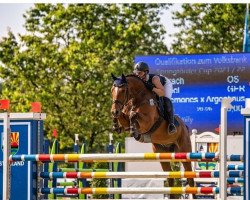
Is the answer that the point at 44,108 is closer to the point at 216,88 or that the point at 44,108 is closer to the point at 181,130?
the point at 216,88

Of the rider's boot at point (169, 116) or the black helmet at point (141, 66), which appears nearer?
the black helmet at point (141, 66)

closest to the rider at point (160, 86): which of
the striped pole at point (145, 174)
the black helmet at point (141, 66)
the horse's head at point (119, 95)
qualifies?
the black helmet at point (141, 66)

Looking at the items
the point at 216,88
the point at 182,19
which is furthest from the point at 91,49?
the point at 216,88

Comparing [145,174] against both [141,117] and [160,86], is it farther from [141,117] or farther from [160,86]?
[160,86]

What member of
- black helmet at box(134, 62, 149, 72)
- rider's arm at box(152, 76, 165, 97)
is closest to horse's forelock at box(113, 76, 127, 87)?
black helmet at box(134, 62, 149, 72)

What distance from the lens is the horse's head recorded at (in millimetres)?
11339

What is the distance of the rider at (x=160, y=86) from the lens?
40.4 ft

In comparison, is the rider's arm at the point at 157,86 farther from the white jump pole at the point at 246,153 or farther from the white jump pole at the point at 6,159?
the white jump pole at the point at 246,153

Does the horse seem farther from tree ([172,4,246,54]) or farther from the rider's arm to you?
tree ([172,4,246,54])

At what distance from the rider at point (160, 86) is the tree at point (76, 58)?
19.4 m

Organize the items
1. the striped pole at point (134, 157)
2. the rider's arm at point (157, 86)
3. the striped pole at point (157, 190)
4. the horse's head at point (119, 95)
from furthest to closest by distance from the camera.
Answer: the rider's arm at point (157, 86), the horse's head at point (119, 95), the striped pole at point (157, 190), the striped pole at point (134, 157)

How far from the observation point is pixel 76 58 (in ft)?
108

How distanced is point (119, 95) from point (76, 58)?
70.3 feet

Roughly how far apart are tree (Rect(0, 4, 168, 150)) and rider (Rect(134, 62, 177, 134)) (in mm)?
19377
